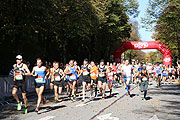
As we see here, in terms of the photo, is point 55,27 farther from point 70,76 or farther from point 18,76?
point 18,76

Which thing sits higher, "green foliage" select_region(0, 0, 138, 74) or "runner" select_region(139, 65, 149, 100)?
"green foliage" select_region(0, 0, 138, 74)

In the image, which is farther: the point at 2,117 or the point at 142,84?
the point at 142,84

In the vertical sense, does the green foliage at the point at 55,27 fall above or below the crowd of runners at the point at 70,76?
above

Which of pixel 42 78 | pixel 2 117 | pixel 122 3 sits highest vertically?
pixel 122 3

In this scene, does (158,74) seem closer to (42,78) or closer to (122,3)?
(42,78)

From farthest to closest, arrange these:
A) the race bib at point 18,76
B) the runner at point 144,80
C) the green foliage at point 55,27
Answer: the green foliage at point 55,27 → the runner at point 144,80 → the race bib at point 18,76

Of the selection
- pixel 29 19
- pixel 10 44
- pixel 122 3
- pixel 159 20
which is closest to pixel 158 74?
pixel 159 20

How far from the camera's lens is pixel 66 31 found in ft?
98.6

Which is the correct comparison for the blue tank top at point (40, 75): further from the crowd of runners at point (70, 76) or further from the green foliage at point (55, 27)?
the green foliage at point (55, 27)

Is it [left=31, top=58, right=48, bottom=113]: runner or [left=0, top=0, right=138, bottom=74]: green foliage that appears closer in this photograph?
[left=31, top=58, right=48, bottom=113]: runner

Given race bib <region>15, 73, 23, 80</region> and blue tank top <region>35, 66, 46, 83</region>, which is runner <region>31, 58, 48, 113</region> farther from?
race bib <region>15, 73, 23, 80</region>

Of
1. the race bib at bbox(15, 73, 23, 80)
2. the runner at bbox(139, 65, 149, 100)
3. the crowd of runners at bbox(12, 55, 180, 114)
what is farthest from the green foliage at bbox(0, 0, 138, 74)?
the race bib at bbox(15, 73, 23, 80)

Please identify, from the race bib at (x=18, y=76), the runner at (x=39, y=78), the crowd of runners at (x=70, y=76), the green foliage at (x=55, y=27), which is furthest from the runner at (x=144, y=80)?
the green foliage at (x=55, y=27)

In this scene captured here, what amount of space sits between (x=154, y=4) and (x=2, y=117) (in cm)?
1782
